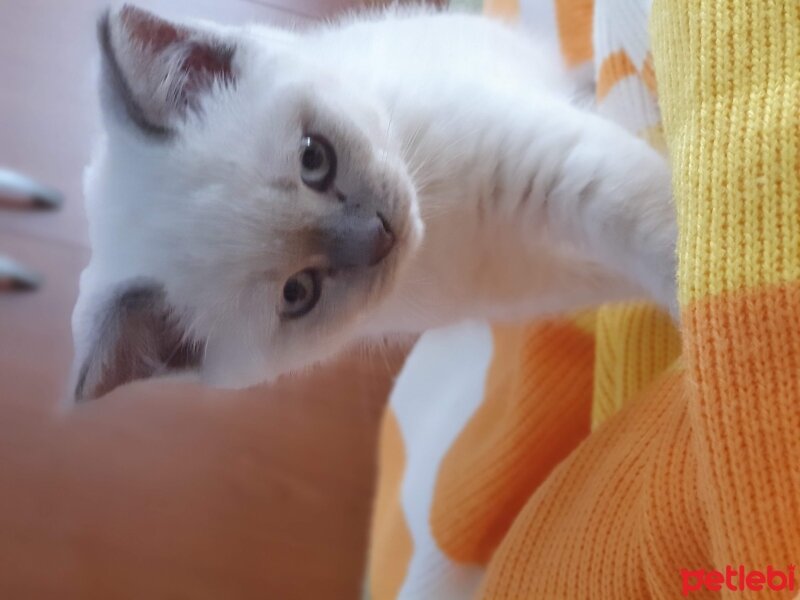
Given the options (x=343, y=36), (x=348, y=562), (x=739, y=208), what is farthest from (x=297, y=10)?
(x=739, y=208)

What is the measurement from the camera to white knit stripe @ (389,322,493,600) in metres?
0.88

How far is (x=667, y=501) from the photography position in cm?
55

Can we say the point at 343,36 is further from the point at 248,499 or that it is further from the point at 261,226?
the point at 248,499

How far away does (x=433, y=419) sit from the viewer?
1117 millimetres

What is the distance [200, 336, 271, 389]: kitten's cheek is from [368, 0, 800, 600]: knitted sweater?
10.5 inches

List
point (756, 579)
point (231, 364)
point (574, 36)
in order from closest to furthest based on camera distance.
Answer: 1. point (756, 579)
2. point (231, 364)
3. point (574, 36)

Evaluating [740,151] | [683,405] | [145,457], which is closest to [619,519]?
[683,405]

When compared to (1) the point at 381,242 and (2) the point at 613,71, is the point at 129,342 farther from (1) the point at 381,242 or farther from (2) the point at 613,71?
(2) the point at 613,71

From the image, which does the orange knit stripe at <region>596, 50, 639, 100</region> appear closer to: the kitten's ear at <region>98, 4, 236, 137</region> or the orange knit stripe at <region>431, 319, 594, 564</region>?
the orange knit stripe at <region>431, 319, 594, 564</region>

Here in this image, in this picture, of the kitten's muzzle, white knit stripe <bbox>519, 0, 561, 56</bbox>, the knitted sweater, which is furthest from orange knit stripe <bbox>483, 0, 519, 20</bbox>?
the kitten's muzzle

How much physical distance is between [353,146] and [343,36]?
304mm

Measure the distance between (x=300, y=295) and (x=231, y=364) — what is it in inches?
4.2

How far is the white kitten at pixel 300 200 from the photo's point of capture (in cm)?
71

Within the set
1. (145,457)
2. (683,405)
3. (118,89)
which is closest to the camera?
(683,405)
